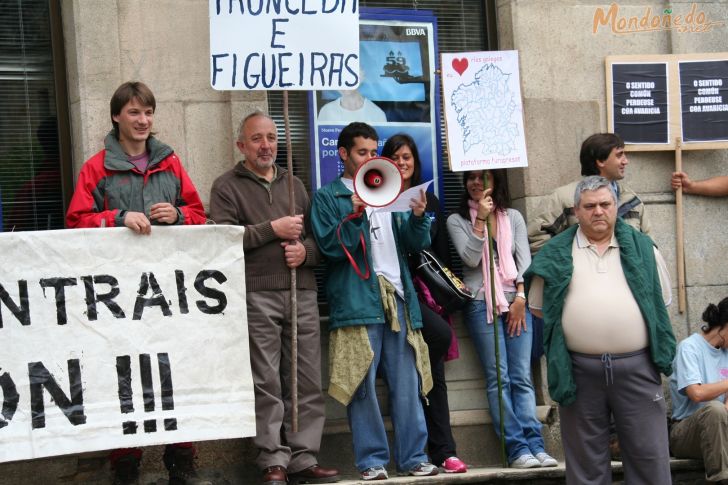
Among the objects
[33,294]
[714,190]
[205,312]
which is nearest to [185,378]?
[205,312]

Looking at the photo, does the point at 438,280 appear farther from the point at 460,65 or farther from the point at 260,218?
the point at 460,65

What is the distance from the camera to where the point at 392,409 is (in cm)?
889

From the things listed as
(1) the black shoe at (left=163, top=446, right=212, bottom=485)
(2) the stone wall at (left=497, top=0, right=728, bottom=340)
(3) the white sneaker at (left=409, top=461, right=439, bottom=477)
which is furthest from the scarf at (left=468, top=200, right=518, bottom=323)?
(1) the black shoe at (left=163, top=446, right=212, bottom=485)

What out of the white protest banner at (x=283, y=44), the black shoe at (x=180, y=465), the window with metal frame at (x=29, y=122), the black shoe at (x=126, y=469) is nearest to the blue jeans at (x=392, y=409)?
the black shoe at (x=180, y=465)

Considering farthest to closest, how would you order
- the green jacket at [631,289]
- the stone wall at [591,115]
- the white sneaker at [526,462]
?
1. the stone wall at [591,115]
2. the white sneaker at [526,462]
3. the green jacket at [631,289]

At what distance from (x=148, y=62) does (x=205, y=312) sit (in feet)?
6.95

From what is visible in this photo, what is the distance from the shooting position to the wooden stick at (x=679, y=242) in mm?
10484

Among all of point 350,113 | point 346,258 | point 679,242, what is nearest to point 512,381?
point 346,258

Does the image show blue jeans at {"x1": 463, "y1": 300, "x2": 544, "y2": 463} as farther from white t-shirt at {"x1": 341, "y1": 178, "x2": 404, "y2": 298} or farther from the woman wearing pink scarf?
white t-shirt at {"x1": 341, "y1": 178, "x2": 404, "y2": 298}

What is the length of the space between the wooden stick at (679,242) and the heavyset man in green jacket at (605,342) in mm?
2553

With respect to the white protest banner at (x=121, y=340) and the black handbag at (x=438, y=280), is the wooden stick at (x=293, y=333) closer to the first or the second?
the white protest banner at (x=121, y=340)

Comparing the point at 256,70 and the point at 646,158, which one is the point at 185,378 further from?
the point at 646,158

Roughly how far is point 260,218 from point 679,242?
3.54 metres

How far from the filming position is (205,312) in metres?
8.21
